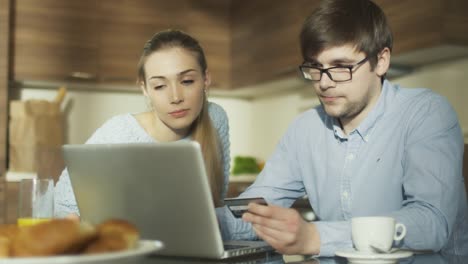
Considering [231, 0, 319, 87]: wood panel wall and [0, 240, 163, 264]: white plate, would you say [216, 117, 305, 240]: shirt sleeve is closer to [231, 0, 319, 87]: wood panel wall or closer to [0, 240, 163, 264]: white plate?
[0, 240, 163, 264]: white plate

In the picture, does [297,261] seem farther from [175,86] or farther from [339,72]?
[175,86]

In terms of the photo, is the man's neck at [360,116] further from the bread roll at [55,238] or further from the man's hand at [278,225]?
the bread roll at [55,238]

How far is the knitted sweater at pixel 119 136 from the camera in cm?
193

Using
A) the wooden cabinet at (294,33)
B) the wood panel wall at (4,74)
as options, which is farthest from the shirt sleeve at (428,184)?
the wood panel wall at (4,74)

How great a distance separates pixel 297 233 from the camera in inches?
49.2

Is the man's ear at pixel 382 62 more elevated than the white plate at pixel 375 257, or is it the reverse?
the man's ear at pixel 382 62

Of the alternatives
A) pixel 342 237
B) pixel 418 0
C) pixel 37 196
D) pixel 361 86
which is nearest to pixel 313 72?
pixel 361 86

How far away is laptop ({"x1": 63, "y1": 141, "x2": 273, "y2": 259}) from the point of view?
1100 millimetres

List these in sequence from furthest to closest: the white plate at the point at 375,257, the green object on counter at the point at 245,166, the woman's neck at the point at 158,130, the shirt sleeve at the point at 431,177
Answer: the green object on counter at the point at 245,166, the woman's neck at the point at 158,130, the shirt sleeve at the point at 431,177, the white plate at the point at 375,257

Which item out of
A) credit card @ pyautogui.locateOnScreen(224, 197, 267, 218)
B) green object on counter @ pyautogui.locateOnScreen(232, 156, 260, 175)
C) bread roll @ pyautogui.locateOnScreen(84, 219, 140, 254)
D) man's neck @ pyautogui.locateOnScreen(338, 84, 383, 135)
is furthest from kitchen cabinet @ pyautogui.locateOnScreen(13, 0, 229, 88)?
bread roll @ pyautogui.locateOnScreen(84, 219, 140, 254)

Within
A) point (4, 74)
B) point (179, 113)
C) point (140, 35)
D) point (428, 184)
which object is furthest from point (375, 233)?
point (140, 35)

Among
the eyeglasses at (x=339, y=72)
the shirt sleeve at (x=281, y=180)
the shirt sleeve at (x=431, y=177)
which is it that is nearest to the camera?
the shirt sleeve at (x=431, y=177)

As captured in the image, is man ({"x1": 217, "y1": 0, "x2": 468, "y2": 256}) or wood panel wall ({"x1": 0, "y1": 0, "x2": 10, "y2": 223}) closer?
man ({"x1": 217, "y1": 0, "x2": 468, "y2": 256})

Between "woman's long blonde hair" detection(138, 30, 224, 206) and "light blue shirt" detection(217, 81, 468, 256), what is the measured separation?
7.7 inches
